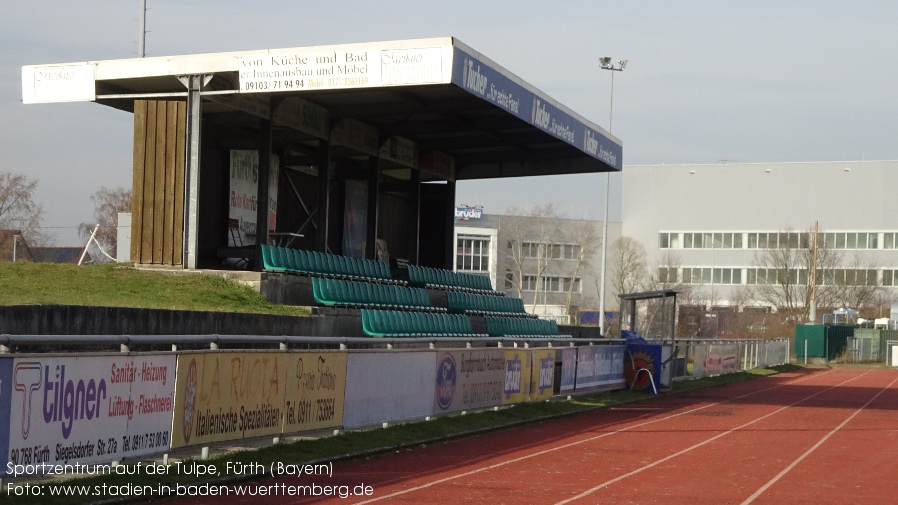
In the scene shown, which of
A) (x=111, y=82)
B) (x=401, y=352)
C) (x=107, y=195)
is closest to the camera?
(x=401, y=352)

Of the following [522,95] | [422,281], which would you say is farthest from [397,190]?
[522,95]

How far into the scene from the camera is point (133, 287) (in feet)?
71.1

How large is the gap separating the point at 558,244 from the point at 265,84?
78457 millimetres

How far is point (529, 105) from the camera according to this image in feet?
94.7

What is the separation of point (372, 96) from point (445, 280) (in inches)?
353

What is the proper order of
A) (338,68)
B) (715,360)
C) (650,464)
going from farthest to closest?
(715,360), (338,68), (650,464)

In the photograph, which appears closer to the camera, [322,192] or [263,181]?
[263,181]

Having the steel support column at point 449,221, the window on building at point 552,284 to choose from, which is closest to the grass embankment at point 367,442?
the steel support column at point 449,221

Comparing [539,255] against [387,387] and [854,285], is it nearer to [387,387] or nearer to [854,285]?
[854,285]

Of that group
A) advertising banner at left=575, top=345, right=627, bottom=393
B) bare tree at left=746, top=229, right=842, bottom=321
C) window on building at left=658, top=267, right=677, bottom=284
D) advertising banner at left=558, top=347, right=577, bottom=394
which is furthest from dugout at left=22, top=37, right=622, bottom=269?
window on building at left=658, top=267, right=677, bottom=284

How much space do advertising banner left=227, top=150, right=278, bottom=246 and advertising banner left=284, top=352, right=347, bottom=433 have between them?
1372 centimetres

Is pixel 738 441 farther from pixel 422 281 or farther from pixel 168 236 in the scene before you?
pixel 422 281

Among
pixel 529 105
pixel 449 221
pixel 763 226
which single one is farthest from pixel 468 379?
pixel 763 226

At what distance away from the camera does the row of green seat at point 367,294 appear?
84.0 ft
